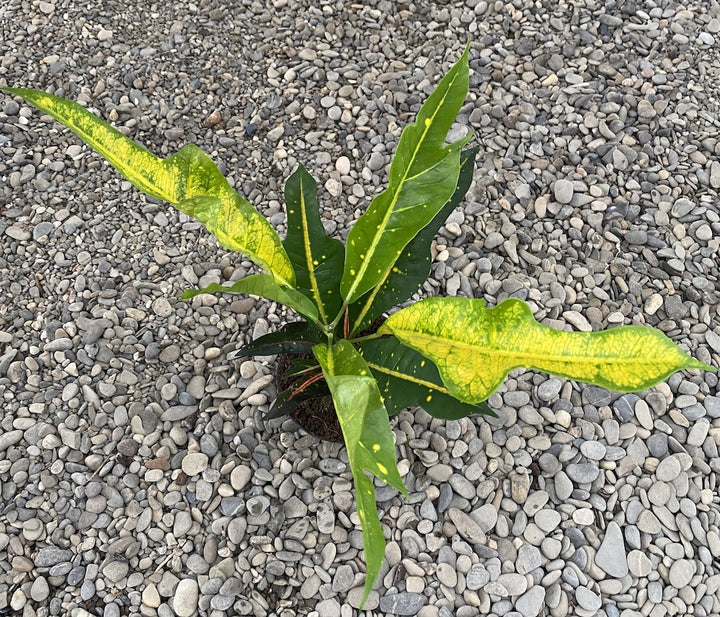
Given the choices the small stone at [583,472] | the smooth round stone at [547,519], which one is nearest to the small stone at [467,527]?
the smooth round stone at [547,519]

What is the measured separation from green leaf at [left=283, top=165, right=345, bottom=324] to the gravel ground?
378 mm

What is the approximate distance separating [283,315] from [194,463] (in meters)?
0.37

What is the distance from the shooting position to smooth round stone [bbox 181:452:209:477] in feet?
4.44

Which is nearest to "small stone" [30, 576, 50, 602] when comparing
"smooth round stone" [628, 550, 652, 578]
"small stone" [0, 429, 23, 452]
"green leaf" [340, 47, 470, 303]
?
"small stone" [0, 429, 23, 452]

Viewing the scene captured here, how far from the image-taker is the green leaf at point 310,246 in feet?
3.63

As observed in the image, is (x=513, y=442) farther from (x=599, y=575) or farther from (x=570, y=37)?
(x=570, y=37)

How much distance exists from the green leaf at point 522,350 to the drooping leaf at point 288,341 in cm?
32

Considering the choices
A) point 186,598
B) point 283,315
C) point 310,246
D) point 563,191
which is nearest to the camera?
point 310,246

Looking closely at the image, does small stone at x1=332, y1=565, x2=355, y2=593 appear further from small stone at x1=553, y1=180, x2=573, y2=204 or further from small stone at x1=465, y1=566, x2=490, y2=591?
small stone at x1=553, y1=180, x2=573, y2=204

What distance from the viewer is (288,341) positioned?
1.14 meters

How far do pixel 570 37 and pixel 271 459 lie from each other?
4.80ft

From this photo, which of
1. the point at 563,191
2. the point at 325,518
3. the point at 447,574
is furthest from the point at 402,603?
the point at 563,191

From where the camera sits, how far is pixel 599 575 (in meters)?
1.28

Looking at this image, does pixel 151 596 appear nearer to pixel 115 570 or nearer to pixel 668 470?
pixel 115 570
